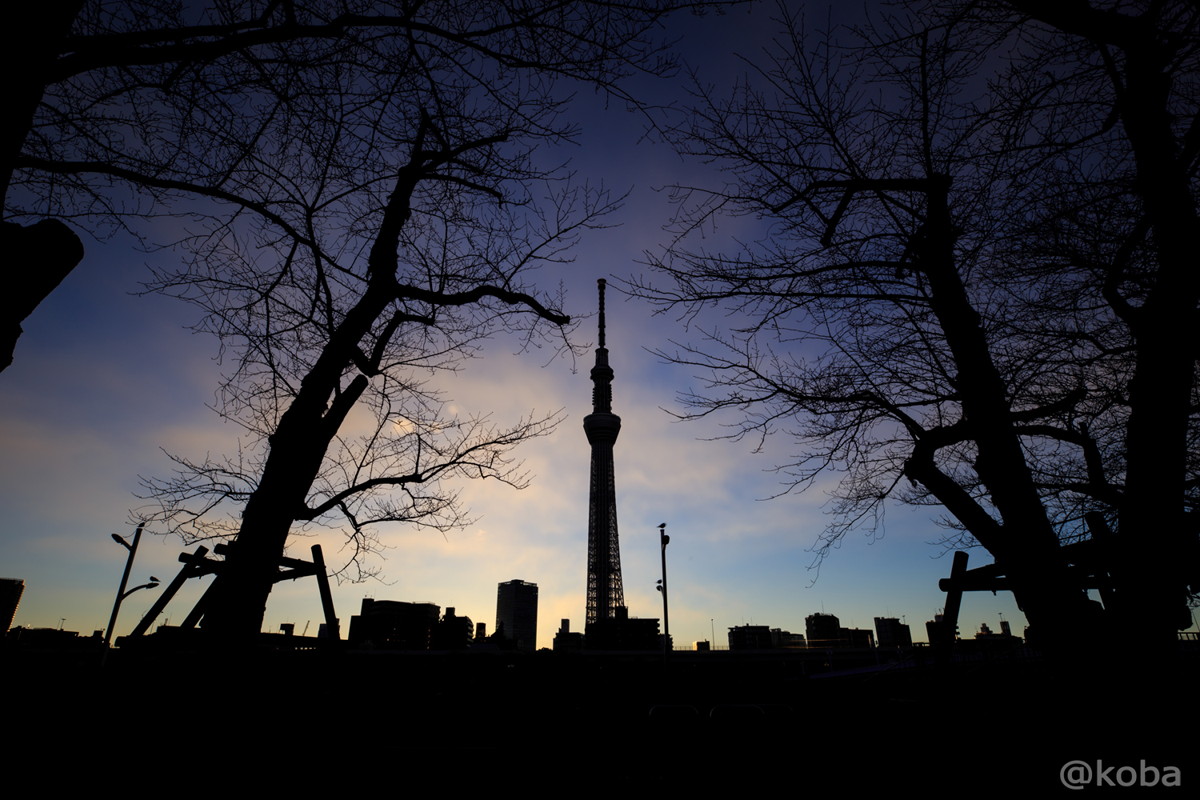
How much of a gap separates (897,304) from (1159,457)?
2.63 m

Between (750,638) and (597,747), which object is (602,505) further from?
(597,747)

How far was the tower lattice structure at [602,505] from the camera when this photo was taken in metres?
86.6

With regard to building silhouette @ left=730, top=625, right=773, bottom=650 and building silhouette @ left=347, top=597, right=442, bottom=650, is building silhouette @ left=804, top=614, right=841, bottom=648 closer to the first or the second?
building silhouette @ left=730, top=625, right=773, bottom=650

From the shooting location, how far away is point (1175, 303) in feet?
9.61

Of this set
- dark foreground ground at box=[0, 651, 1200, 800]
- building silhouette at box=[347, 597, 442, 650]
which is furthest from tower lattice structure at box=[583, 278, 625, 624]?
dark foreground ground at box=[0, 651, 1200, 800]

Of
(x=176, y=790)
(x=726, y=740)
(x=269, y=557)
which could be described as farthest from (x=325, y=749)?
(x=726, y=740)

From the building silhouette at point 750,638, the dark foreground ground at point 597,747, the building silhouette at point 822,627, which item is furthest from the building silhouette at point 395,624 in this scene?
the building silhouette at point 822,627

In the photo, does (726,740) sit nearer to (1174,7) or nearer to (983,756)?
(983,756)

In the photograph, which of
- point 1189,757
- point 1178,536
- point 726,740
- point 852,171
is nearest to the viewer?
point 1189,757

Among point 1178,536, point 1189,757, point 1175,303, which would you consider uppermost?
point 1175,303

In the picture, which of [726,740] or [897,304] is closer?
[726,740]

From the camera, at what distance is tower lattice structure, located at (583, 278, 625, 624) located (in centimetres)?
8662

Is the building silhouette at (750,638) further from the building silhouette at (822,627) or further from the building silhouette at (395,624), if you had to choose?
the building silhouette at (395,624)

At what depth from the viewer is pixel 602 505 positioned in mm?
90562
